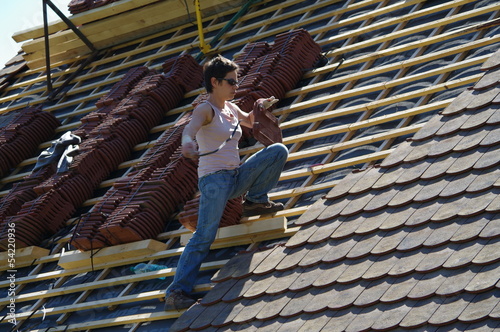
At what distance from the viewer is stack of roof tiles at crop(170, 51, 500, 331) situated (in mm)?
4828

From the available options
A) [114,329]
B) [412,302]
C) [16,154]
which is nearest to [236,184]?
[114,329]

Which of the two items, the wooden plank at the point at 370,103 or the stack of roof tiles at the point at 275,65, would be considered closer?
the wooden plank at the point at 370,103

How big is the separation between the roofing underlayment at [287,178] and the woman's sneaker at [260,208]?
0.07 m

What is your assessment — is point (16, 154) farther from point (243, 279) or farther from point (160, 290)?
point (243, 279)

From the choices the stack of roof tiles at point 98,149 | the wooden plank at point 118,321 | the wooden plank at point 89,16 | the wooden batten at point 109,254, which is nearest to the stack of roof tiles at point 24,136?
the stack of roof tiles at point 98,149

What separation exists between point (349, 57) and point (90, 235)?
2.87 metres

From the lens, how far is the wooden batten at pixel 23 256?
27.0 ft

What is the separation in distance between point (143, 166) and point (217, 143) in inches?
78.1

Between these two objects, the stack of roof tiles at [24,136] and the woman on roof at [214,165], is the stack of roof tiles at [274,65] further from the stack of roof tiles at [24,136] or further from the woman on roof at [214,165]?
the stack of roof tiles at [24,136]

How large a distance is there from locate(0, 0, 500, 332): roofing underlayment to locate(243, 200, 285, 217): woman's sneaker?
2.6 inches

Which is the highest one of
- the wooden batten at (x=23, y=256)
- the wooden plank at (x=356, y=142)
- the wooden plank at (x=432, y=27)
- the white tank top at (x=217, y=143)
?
the white tank top at (x=217, y=143)

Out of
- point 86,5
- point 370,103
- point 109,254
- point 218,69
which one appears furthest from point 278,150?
point 86,5

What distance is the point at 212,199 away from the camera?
20.5 feet

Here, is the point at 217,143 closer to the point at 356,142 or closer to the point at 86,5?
the point at 356,142
